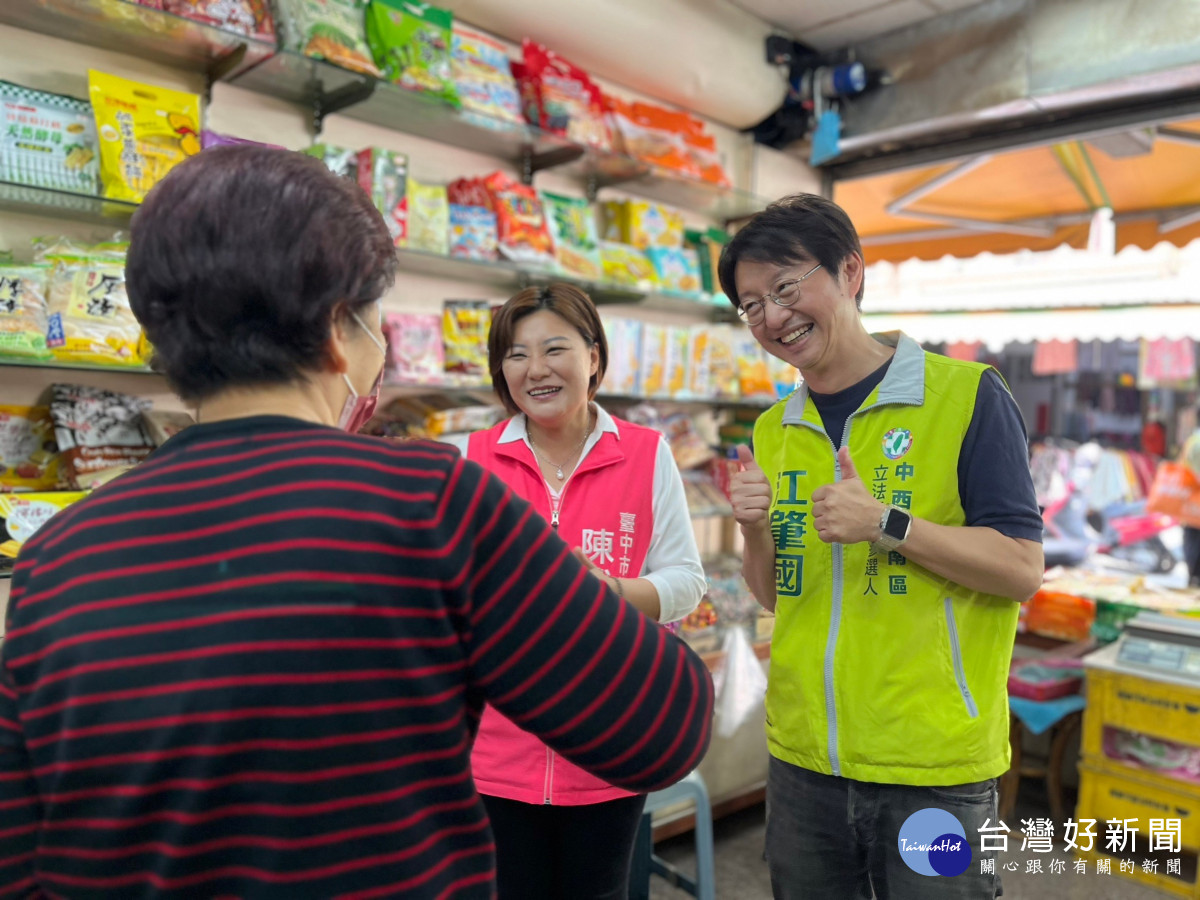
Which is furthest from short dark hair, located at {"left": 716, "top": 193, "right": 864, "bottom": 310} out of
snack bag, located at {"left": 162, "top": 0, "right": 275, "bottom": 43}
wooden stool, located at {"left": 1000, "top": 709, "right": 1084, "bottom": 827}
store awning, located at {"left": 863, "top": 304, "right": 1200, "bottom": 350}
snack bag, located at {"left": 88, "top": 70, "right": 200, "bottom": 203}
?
store awning, located at {"left": 863, "top": 304, "right": 1200, "bottom": 350}

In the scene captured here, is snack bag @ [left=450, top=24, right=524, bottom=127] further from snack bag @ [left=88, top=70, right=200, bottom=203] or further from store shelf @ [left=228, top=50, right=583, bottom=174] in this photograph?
snack bag @ [left=88, top=70, right=200, bottom=203]

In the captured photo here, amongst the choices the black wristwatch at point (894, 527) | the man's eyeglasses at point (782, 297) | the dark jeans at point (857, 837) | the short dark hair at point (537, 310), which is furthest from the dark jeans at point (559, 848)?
the man's eyeglasses at point (782, 297)

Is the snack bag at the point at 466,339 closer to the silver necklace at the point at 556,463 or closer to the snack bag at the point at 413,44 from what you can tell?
the snack bag at the point at 413,44

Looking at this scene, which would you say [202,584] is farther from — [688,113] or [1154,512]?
[1154,512]

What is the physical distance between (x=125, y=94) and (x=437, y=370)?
1.05 meters

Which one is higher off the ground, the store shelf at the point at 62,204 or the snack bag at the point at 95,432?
the store shelf at the point at 62,204

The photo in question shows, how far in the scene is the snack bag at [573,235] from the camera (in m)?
2.92

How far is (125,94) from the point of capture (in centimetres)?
196

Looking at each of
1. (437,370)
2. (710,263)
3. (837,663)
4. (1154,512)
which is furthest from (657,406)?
(1154,512)

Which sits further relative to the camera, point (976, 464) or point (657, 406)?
point (657, 406)

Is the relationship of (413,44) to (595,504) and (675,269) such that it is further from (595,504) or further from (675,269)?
(595,504)

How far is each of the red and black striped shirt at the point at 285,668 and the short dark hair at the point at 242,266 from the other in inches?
2.8

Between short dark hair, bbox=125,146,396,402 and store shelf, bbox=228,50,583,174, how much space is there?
1.75m

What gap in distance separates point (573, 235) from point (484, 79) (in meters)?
0.60
